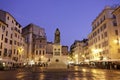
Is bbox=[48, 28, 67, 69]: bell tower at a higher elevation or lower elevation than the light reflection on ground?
higher

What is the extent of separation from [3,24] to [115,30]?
39.3 meters

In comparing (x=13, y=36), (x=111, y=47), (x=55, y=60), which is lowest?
(x=55, y=60)

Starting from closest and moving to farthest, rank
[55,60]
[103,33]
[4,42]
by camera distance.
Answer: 1. [55,60]
2. [4,42]
3. [103,33]

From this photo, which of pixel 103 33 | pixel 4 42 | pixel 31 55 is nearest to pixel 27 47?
pixel 31 55

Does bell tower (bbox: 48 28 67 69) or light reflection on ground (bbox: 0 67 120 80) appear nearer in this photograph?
light reflection on ground (bbox: 0 67 120 80)

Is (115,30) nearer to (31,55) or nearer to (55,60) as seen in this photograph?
(55,60)

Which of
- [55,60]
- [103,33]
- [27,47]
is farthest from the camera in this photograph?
[27,47]

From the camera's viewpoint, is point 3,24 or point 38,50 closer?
point 3,24

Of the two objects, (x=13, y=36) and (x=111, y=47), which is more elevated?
(x=13, y=36)

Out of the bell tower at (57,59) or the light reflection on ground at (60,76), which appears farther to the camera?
the bell tower at (57,59)

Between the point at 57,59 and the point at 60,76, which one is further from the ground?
the point at 57,59

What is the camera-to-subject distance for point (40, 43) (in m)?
111

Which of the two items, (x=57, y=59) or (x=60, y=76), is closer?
(x=60, y=76)

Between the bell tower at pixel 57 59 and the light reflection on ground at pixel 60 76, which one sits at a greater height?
the bell tower at pixel 57 59
